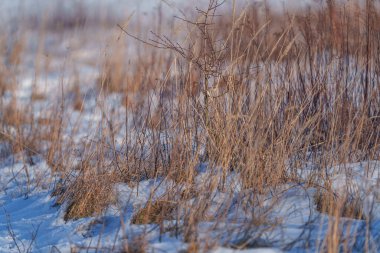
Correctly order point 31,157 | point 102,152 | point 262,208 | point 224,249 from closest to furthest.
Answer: point 224,249 → point 262,208 → point 102,152 → point 31,157

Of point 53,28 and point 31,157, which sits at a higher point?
point 53,28

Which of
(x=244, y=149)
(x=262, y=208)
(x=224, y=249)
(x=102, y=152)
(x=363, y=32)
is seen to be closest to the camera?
(x=224, y=249)

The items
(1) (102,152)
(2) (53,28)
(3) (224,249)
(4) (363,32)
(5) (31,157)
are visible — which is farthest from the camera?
(2) (53,28)

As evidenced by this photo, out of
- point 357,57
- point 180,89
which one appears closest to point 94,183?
point 180,89

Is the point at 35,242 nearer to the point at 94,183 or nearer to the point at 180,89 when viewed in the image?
the point at 94,183

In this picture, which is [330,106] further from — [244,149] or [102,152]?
[102,152]

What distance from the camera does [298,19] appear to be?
3121 millimetres

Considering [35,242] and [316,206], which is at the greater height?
[316,206]

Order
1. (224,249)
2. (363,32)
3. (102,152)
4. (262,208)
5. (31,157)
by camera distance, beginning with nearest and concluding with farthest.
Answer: (224,249) < (262,208) < (102,152) < (363,32) < (31,157)

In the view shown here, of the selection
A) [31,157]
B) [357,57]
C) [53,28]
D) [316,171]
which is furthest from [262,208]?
[53,28]

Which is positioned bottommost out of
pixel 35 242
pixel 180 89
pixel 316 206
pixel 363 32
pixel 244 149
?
pixel 35 242

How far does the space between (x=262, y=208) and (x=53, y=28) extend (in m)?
9.14

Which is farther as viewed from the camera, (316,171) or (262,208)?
(316,171)

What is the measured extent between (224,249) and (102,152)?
1032mm
